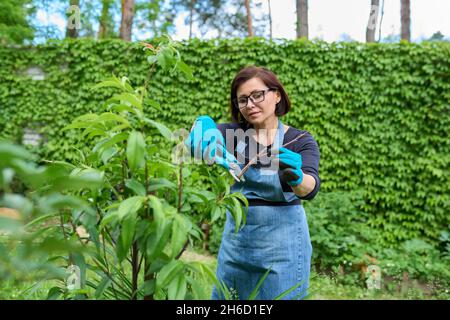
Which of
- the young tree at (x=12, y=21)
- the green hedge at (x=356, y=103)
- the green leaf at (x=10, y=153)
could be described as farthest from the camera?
the young tree at (x=12, y=21)

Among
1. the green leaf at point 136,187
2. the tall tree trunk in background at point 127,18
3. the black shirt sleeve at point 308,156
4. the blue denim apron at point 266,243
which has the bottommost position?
the blue denim apron at point 266,243

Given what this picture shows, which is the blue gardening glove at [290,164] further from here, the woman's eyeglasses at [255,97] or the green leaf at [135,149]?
the green leaf at [135,149]

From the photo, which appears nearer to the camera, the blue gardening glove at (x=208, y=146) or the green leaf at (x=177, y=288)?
the green leaf at (x=177, y=288)

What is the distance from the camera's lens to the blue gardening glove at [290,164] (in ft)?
4.06

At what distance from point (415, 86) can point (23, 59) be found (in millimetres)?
5173

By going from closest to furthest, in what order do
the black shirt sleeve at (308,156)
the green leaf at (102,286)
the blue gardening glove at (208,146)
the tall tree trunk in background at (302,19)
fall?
1. the green leaf at (102,286)
2. the blue gardening glove at (208,146)
3. the black shirt sleeve at (308,156)
4. the tall tree trunk in background at (302,19)

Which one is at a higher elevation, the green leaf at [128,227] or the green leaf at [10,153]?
the green leaf at [10,153]

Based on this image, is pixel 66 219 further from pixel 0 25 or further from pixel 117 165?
pixel 0 25

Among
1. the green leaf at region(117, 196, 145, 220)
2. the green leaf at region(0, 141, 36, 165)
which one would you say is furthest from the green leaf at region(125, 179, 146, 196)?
the green leaf at region(0, 141, 36, 165)

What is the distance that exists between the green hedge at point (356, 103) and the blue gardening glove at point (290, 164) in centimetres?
360

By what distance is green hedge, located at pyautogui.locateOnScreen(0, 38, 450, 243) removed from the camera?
180 inches

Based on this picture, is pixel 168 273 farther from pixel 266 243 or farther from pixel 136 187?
pixel 266 243

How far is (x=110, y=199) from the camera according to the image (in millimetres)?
953

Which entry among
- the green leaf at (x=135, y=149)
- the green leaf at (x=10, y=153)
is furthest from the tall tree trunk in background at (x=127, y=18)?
the green leaf at (x=10, y=153)
